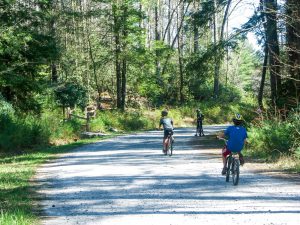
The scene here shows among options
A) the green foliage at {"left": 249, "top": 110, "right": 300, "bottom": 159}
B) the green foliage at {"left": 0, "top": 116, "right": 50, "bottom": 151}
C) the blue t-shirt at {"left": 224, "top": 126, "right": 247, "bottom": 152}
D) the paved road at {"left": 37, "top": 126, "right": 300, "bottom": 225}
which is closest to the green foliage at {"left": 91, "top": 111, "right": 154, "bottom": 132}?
the green foliage at {"left": 0, "top": 116, "right": 50, "bottom": 151}

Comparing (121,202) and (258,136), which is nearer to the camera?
(121,202)

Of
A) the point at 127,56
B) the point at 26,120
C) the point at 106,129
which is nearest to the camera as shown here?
the point at 26,120

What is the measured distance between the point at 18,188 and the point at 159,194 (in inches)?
142

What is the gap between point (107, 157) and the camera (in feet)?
58.1

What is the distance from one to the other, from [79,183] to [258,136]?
947cm

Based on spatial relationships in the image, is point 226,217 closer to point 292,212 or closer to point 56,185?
point 292,212

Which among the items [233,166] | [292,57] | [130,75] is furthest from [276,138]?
[130,75]

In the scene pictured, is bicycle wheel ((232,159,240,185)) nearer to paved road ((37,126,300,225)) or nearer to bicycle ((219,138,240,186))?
bicycle ((219,138,240,186))

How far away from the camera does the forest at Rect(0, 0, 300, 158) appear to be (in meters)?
19.8

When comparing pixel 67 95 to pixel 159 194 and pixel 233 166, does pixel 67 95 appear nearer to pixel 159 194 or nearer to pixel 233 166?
pixel 233 166

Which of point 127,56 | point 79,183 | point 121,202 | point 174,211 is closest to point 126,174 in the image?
point 79,183

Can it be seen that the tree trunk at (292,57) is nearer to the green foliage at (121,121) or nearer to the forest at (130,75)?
the forest at (130,75)

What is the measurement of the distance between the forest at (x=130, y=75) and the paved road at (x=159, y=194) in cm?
395

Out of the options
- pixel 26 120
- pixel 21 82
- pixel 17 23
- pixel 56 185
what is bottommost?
pixel 56 185
